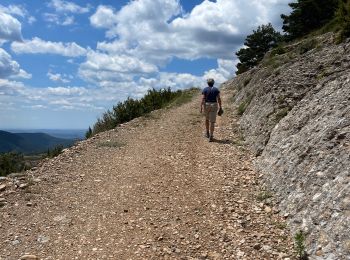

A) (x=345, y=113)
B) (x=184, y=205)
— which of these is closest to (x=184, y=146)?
(x=184, y=205)

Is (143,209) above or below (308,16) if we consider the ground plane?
below

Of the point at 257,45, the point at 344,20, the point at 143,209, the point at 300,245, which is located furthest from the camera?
the point at 257,45

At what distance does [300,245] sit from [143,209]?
142 inches

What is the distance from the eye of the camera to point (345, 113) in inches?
349

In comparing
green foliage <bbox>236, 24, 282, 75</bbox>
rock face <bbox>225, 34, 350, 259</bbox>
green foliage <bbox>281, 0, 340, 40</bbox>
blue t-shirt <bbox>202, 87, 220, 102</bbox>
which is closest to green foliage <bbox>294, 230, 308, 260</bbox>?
rock face <bbox>225, 34, 350, 259</bbox>

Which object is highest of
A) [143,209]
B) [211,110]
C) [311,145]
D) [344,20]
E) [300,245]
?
[344,20]

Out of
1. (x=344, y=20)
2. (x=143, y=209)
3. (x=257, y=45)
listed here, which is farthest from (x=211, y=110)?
(x=257, y=45)

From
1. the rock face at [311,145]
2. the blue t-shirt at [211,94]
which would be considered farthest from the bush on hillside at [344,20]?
the blue t-shirt at [211,94]

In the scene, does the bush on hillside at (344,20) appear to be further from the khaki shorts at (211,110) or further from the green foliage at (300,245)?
the green foliage at (300,245)

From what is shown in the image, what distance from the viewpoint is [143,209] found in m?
8.88

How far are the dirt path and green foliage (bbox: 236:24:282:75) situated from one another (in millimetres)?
45384

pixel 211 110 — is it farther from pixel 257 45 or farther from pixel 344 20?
pixel 257 45

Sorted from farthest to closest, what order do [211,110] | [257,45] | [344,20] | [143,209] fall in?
1. [257,45]
2. [344,20]
3. [211,110]
4. [143,209]

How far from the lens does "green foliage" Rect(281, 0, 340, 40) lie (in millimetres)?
41778
